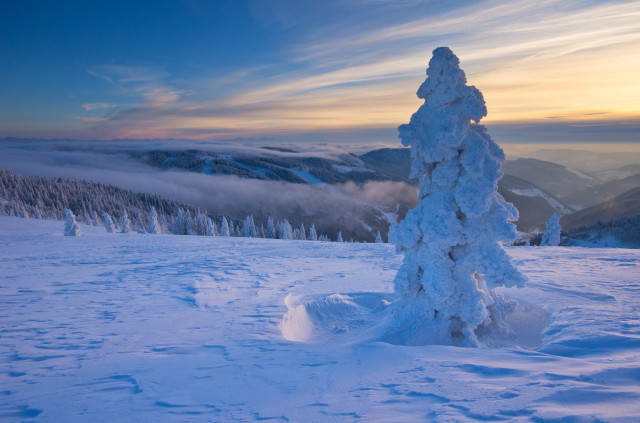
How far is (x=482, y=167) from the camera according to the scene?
8.74m

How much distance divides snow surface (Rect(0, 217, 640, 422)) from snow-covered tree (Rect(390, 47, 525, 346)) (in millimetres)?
1575

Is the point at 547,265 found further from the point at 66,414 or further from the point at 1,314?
the point at 1,314

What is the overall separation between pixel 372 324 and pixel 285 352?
13.2 ft

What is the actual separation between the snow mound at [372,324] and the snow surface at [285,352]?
6 cm

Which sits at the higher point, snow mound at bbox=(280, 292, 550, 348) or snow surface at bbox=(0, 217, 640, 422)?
snow surface at bbox=(0, 217, 640, 422)

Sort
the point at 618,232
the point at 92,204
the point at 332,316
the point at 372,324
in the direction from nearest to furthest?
the point at 372,324, the point at 332,316, the point at 618,232, the point at 92,204

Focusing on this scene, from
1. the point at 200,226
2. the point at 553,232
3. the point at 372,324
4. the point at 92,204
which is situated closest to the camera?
the point at 372,324

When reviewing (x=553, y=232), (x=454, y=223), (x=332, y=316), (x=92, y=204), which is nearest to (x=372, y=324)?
(x=332, y=316)

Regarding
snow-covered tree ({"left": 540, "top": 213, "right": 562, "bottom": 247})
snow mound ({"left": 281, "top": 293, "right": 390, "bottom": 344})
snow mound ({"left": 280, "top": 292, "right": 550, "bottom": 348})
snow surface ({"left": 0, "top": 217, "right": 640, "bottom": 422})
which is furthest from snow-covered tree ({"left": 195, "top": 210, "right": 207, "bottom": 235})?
snow mound ({"left": 280, "top": 292, "right": 550, "bottom": 348})

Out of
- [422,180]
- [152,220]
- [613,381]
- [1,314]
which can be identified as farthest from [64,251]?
[152,220]

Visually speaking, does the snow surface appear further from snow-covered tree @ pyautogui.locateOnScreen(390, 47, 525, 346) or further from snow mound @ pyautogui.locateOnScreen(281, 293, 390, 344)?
snow-covered tree @ pyautogui.locateOnScreen(390, 47, 525, 346)

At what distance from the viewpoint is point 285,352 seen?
23.1ft

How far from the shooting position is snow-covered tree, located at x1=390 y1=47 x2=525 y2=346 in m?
8.73

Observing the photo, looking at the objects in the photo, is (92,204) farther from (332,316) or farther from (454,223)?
(454,223)
